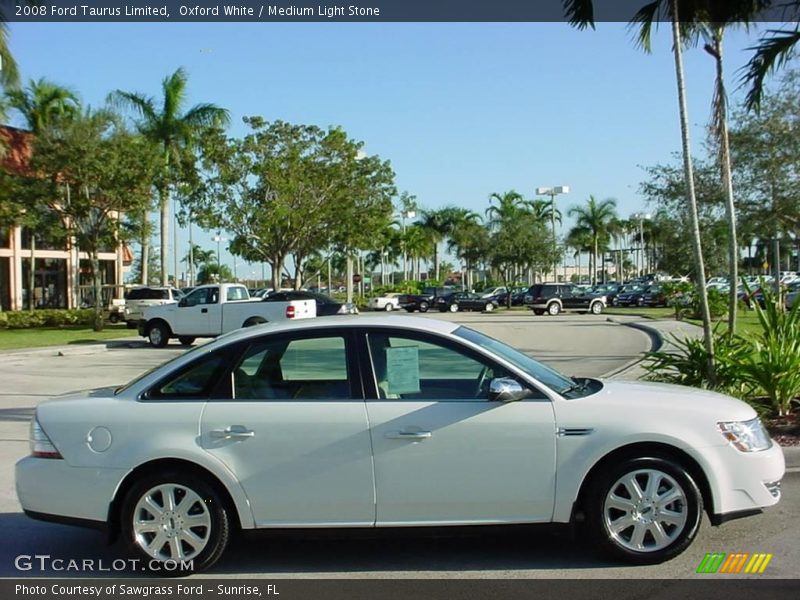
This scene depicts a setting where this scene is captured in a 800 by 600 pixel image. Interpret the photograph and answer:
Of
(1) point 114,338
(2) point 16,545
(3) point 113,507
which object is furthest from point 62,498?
(1) point 114,338

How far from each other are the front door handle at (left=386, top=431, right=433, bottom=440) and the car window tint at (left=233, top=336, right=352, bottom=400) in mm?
395

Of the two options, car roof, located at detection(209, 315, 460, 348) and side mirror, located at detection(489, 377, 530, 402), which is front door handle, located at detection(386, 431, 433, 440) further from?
car roof, located at detection(209, 315, 460, 348)

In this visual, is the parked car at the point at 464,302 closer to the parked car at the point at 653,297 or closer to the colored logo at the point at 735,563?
the parked car at the point at 653,297

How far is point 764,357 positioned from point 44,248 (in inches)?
1831

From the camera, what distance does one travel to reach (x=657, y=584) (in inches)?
188

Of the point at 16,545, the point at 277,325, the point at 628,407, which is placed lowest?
the point at 16,545

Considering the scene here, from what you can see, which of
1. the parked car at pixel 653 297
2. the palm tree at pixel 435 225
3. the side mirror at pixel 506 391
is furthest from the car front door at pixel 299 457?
the palm tree at pixel 435 225

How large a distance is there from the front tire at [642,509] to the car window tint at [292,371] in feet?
5.63

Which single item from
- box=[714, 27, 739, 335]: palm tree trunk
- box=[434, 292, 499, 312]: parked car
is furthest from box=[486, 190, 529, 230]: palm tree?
box=[714, 27, 739, 335]: palm tree trunk

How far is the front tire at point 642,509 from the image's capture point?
5004 millimetres

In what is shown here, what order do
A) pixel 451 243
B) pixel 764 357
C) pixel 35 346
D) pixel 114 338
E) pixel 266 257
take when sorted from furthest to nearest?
pixel 451 243 < pixel 266 257 < pixel 114 338 < pixel 35 346 < pixel 764 357

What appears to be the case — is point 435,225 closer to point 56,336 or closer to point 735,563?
point 56,336

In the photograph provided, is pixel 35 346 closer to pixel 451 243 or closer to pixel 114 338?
pixel 114 338

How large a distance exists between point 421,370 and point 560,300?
1589 inches
